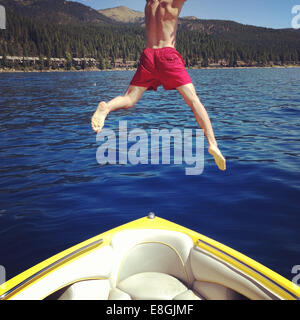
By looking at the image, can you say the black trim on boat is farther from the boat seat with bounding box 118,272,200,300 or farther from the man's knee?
the man's knee

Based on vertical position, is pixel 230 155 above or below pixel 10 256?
above

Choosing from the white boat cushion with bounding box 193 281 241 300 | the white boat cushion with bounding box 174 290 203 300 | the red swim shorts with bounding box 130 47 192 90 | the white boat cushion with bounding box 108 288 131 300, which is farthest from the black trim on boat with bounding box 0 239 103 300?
the red swim shorts with bounding box 130 47 192 90

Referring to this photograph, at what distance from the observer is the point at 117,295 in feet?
13.7

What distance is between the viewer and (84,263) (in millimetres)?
3961

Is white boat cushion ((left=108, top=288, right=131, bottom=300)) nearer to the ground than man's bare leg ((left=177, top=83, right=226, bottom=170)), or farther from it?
nearer to the ground

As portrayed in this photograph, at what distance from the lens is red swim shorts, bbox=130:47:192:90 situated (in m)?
3.01

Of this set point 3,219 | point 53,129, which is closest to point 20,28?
point 53,129

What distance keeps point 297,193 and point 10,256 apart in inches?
247

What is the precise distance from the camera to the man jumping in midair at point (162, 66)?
2904 millimetres

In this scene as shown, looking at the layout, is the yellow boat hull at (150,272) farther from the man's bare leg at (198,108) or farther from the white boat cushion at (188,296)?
the man's bare leg at (198,108)

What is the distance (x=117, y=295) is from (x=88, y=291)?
15.8 inches

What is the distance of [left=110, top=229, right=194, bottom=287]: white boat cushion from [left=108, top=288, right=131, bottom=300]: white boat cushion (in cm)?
11

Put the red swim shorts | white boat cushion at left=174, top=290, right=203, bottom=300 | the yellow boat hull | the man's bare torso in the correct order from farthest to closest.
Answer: white boat cushion at left=174, top=290, right=203, bottom=300, the yellow boat hull, the red swim shorts, the man's bare torso
